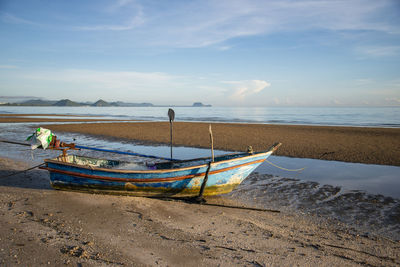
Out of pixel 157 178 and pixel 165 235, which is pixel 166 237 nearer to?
pixel 165 235

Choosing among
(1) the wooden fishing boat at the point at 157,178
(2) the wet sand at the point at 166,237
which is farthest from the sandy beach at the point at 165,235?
(1) the wooden fishing boat at the point at 157,178

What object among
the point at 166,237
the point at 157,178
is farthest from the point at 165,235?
the point at 157,178

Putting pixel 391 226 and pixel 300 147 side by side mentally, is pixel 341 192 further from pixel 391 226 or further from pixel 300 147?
pixel 300 147

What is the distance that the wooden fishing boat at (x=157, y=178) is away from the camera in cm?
795

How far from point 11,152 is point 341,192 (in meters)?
18.4

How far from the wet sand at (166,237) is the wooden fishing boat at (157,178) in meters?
0.43

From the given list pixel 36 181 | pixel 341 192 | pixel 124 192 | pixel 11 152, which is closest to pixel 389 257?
pixel 341 192

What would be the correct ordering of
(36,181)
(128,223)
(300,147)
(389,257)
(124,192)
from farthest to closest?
(300,147) → (36,181) → (124,192) → (128,223) → (389,257)

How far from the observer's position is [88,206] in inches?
289

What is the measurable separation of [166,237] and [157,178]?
8.71ft

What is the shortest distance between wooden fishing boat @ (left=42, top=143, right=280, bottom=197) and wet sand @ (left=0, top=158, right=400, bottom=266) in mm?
435

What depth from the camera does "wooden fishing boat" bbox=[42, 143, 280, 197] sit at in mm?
7953

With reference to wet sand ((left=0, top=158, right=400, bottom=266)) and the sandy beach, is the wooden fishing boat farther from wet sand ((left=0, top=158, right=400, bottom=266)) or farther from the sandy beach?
wet sand ((left=0, top=158, right=400, bottom=266))

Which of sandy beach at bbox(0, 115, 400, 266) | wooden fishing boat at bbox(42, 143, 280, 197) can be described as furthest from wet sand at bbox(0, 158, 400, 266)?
wooden fishing boat at bbox(42, 143, 280, 197)
